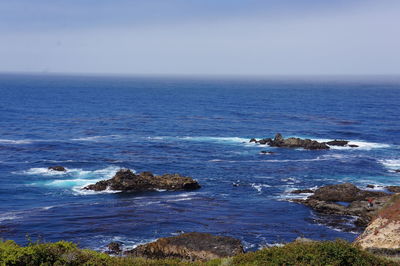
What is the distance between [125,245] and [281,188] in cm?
2807

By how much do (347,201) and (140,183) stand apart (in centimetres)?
2834

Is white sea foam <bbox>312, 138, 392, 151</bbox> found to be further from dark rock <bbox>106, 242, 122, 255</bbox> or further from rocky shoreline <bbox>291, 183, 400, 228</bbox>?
dark rock <bbox>106, 242, 122, 255</bbox>

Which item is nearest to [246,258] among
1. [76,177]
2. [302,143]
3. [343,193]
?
[343,193]

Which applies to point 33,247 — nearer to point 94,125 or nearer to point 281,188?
point 281,188

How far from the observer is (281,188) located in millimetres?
60500

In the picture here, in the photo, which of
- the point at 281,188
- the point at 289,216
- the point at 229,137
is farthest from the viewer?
the point at 229,137

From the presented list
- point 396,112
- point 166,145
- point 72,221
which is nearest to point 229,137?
point 166,145

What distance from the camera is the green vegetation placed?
64.7ft

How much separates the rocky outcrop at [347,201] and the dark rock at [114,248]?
2555 centimetres

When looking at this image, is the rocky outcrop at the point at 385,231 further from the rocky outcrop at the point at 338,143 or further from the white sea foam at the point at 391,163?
the rocky outcrop at the point at 338,143

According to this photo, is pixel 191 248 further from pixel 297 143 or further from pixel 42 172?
pixel 297 143

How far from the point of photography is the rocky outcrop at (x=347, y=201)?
49.3 meters

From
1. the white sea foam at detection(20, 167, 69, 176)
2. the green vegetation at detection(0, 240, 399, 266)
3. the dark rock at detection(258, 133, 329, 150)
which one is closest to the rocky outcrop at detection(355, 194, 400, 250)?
the green vegetation at detection(0, 240, 399, 266)

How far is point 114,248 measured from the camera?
126 ft
